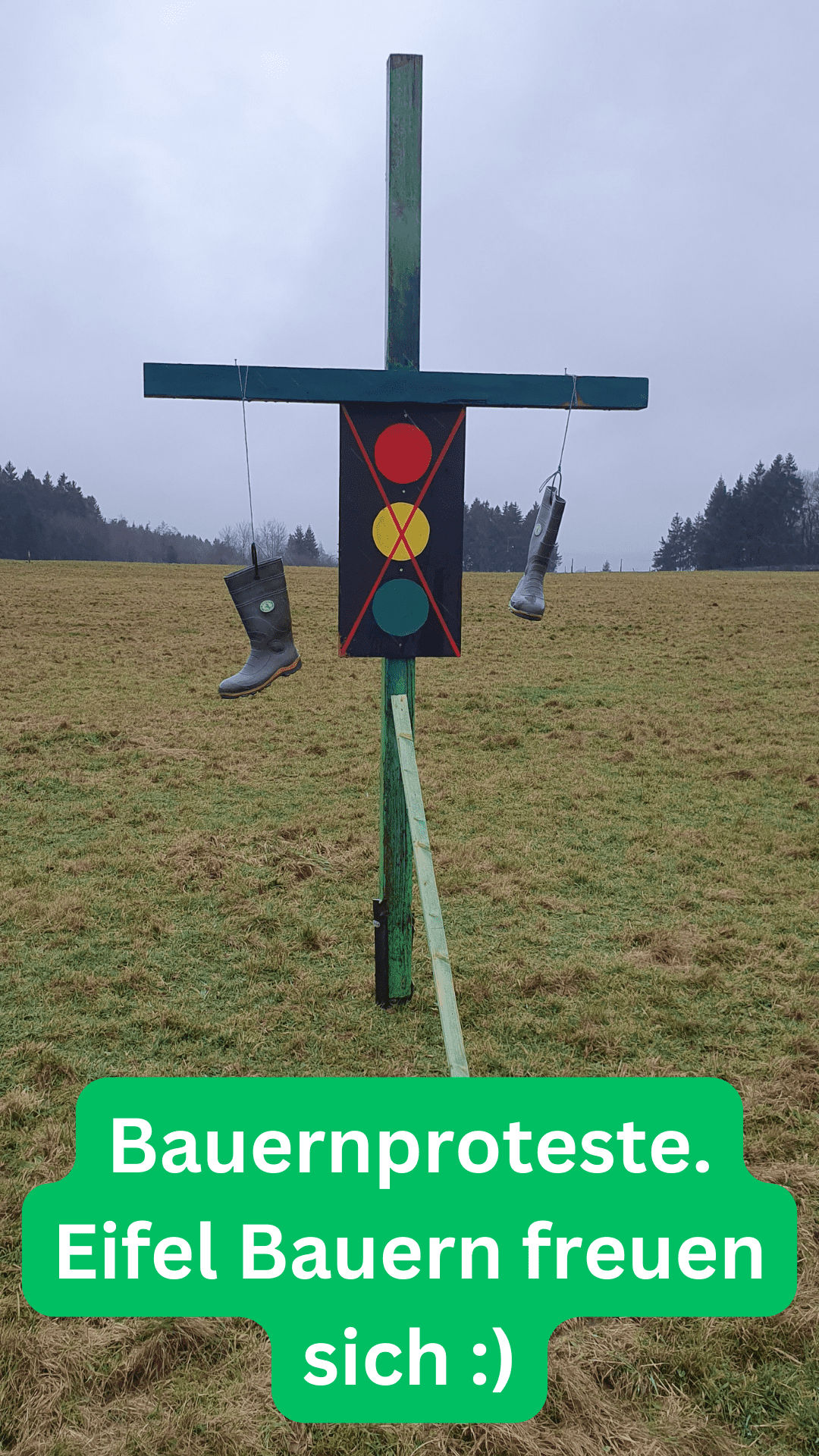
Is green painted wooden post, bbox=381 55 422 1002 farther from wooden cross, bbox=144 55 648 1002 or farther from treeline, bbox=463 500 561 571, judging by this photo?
treeline, bbox=463 500 561 571

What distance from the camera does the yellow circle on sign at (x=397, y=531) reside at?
135 inches

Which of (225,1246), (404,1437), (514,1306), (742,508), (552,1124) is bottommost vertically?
(404,1437)

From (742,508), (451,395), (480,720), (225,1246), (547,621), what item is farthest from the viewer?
(742,508)

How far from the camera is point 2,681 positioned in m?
12.3

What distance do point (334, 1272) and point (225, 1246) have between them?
0.27 metres

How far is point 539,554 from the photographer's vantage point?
12.1 feet

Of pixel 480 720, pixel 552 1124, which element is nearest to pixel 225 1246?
pixel 552 1124

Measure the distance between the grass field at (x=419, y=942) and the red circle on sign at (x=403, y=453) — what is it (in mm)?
2482

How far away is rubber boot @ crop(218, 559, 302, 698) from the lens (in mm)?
3525

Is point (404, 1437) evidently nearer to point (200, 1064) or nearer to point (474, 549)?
point (200, 1064)

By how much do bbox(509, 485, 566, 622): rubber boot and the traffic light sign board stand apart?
12.5 inches

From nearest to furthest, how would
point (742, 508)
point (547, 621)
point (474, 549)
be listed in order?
point (547, 621) → point (474, 549) → point (742, 508)

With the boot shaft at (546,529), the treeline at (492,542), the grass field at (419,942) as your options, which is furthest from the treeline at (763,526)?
the boot shaft at (546,529)

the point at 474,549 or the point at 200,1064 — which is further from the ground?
the point at 474,549
